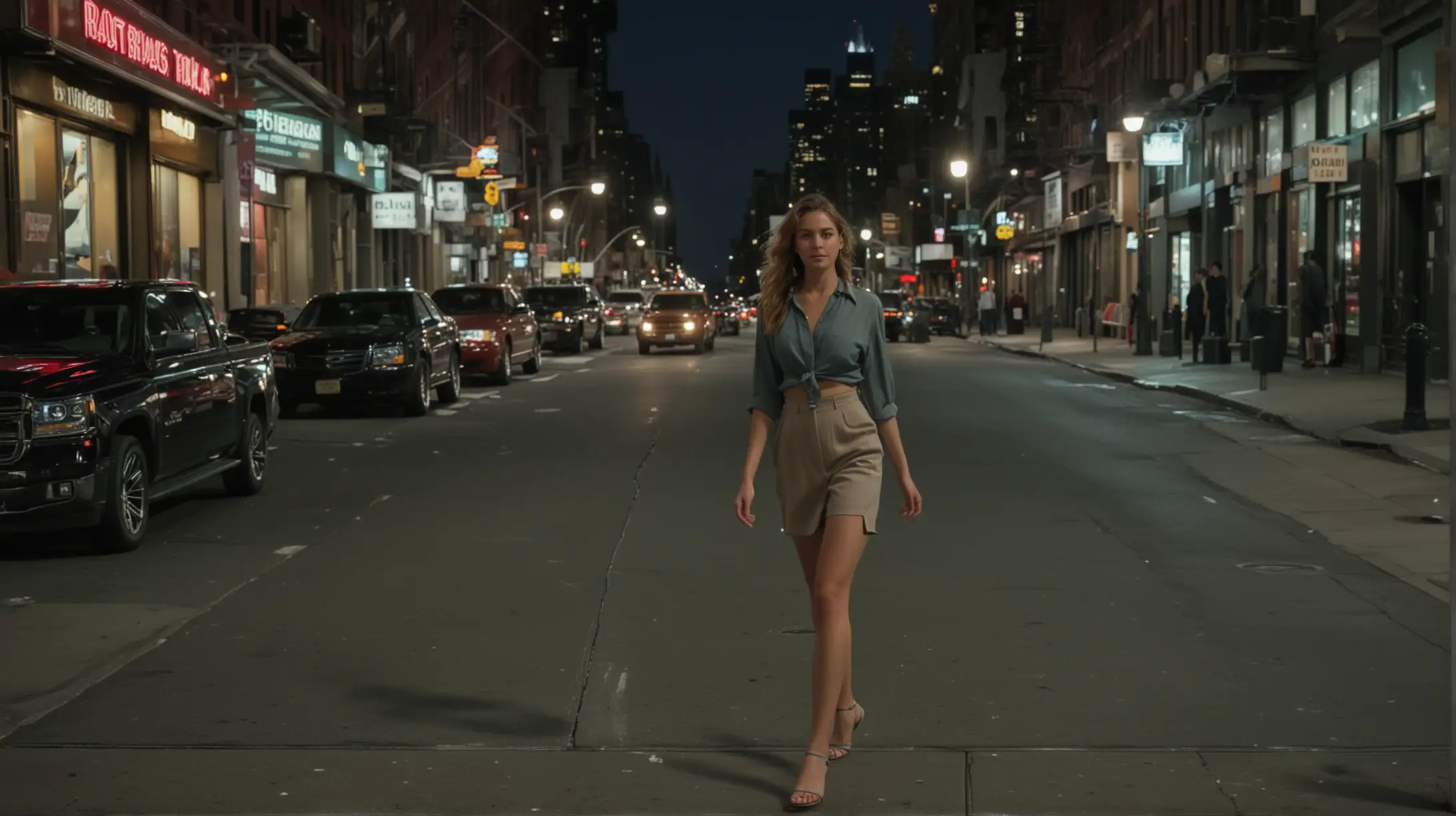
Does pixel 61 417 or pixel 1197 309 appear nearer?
pixel 61 417

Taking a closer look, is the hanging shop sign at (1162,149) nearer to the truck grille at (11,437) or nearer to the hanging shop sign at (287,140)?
Answer: the hanging shop sign at (287,140)

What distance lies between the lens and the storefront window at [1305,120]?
34.7 m

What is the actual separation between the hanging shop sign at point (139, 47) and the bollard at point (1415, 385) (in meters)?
17.4

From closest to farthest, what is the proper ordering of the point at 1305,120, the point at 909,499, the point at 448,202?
the point at 909,499, the point at 1305,120, the point at 448,202

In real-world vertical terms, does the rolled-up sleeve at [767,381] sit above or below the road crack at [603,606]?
above

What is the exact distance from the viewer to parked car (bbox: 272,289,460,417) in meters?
23.0

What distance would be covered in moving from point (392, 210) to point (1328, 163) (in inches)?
1415

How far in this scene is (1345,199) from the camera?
107ft

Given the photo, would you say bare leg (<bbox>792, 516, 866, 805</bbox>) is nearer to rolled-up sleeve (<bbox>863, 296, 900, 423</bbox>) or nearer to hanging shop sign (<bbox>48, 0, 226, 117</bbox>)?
rolled-up sleeve (<bbox>863, 296, 900, 423</bbox>)

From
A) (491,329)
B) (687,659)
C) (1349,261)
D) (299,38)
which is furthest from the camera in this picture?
(299,38)

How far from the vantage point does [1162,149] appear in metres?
40.8

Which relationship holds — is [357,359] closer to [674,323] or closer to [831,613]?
[831,613]

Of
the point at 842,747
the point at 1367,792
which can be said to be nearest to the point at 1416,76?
the point at 1367,792

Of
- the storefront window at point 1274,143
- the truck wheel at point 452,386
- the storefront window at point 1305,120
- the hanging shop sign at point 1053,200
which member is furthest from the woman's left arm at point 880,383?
the hanging shop sign at point 1053,200
